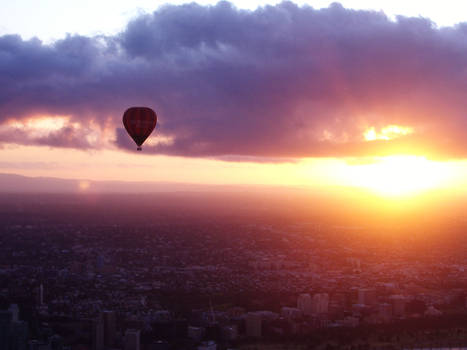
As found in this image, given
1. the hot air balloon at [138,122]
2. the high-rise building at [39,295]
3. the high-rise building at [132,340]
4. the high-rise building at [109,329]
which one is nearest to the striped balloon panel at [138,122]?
the hot air balloon at [138,122]

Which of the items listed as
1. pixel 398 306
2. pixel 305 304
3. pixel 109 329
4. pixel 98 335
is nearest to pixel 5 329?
pixel 98 335

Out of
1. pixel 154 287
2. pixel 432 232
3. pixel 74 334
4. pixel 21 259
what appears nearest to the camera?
pixel 74 334

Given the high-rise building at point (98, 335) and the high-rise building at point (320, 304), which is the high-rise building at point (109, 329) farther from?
the high-rise building at point (320, 304)

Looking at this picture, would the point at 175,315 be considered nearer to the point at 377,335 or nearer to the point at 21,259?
the point at 377,335

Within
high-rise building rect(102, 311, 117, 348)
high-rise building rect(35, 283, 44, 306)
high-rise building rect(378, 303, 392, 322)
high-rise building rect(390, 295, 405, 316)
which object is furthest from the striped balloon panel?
high-rise building rect(390, 295, 405, 316)

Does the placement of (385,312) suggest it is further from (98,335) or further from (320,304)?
(98,335)

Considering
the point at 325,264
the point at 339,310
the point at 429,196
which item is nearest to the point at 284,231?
the point at 325,264
